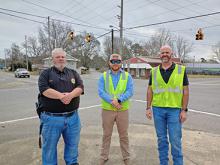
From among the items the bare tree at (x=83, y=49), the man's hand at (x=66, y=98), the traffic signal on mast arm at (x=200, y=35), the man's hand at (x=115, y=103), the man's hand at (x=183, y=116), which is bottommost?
the man's hand at (x=183, y=116)

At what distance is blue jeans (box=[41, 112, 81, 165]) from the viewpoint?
324 centimetres

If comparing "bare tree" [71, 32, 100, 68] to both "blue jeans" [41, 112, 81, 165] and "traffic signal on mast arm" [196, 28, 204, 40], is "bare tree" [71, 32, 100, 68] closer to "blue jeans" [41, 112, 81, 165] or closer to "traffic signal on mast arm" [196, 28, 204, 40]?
"traffic signal on mast arm" [196, 28, 204, 40]

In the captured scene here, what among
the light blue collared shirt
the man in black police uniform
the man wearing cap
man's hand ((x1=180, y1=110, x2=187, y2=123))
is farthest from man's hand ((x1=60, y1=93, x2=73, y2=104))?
man's hand ((x1=180, y1=110, x2=187, y2=123))

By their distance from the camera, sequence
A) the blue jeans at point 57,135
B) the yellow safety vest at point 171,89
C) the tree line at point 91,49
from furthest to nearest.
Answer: the tree line at point 91,49, the yellow safety vest at point 171,89, the blue jeans at point 57,135

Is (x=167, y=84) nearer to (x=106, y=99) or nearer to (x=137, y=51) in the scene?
(x=106, y=99)

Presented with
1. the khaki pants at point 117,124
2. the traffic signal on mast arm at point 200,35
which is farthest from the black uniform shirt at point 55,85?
the traffic signal on mast arm at point 200,35

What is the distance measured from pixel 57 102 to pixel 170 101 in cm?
177

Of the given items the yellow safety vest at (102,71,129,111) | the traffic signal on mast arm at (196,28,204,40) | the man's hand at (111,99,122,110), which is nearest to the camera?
the man's hand at (111,99,122,110)

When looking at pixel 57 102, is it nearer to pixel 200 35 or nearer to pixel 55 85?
pixel 55 85

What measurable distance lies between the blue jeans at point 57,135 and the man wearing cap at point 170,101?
1399 millimetres

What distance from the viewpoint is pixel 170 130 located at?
11.5ft

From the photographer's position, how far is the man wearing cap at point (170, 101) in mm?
3475

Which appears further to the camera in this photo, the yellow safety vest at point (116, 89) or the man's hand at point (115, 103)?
the yellow safety vest at point (116, 89)

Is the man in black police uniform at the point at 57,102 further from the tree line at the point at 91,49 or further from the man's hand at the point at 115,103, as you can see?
the tree line at the point at 91,49
